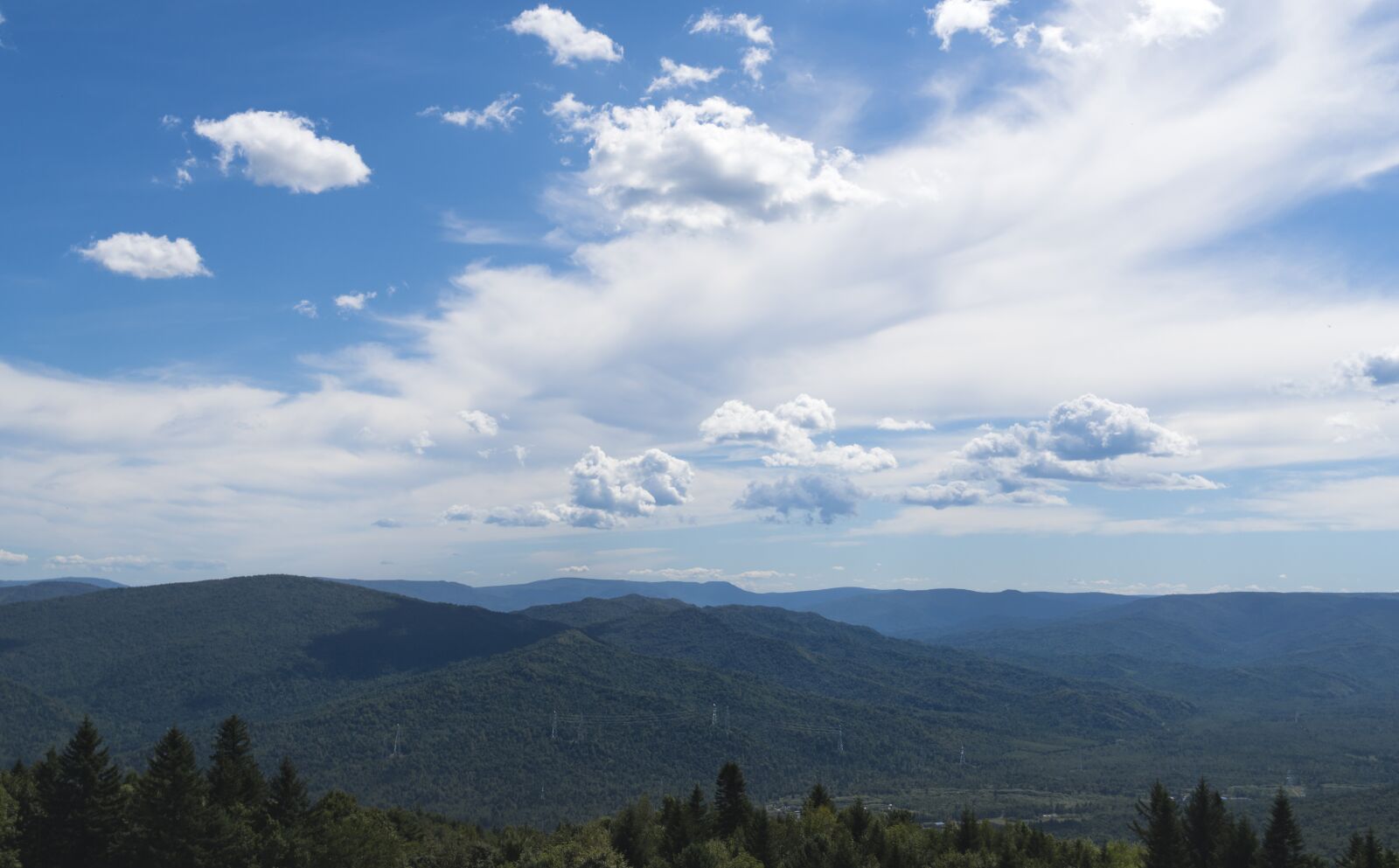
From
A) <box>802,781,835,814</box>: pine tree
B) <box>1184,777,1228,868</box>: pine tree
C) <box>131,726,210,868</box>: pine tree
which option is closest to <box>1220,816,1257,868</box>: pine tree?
<box>1184,777,1228,868</box>: pine tree

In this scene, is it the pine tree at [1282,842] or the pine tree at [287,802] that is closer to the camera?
the pine tree at [1282,842]

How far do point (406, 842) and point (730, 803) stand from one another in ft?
156

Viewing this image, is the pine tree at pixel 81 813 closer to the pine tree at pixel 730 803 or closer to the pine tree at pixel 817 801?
the pine tree at pixel 730 803

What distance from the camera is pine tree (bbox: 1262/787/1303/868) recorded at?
8875 cm

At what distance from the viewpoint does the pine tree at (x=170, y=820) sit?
8175 centimetres

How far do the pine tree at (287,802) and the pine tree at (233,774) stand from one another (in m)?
2.96

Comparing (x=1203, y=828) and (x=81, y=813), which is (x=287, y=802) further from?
(x=1203, y=828)

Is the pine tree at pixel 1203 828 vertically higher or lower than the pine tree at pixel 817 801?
higher

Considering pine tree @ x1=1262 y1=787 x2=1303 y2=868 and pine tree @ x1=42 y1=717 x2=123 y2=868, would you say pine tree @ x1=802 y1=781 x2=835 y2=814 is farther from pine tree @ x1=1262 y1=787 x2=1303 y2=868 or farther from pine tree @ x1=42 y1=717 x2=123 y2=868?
pine tree @ x1=42 y1=717 x2=123 y2=868

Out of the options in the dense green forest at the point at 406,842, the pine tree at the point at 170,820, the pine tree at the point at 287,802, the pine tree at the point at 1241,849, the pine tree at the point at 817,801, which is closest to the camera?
the pine tree at the point at 170,820

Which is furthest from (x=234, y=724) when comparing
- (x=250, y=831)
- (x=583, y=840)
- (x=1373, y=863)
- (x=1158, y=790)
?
(x=1373, y=863)

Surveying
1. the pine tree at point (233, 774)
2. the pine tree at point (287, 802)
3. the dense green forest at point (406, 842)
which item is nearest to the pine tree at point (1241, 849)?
the dense green forest at point (406, 842)

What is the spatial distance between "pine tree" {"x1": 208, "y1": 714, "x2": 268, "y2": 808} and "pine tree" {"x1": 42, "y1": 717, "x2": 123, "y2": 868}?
11.0 metres

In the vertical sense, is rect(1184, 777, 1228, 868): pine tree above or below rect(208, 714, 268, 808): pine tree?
below
